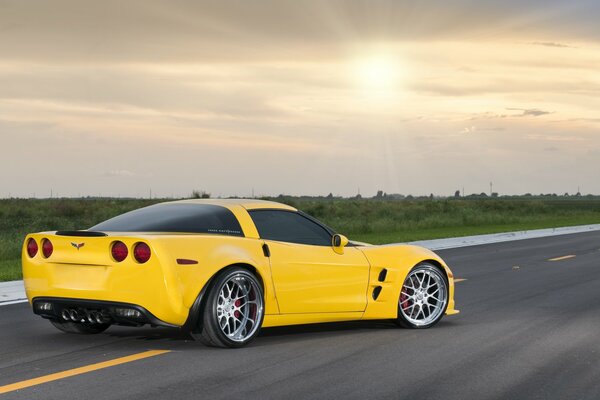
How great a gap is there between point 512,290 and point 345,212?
58.8m

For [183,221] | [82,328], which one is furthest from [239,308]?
[82,328]

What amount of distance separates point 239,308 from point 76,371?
1.70 metres

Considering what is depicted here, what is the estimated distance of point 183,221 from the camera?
949 centimetres

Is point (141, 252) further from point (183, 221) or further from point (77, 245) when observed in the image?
point (183, 221)

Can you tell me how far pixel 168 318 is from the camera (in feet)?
28.4

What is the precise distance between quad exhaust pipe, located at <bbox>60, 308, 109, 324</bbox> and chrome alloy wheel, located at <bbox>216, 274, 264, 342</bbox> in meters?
1.06

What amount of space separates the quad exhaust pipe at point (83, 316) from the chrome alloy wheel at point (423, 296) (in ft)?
11.0

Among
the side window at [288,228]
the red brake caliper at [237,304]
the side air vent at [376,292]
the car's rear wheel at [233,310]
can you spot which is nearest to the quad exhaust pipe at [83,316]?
the car's rear wheel at [233,310]

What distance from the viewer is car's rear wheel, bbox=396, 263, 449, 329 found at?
10.7 metres

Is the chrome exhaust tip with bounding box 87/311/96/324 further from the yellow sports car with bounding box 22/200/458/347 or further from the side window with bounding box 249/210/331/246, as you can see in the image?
the side window with bounding box 249/210/331/246

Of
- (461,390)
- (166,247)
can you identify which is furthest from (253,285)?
(461,390)

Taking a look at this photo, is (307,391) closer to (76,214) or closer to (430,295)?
(430,295)

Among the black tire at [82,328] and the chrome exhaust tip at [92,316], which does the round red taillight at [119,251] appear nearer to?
the chrome exhaust tip at [92,316]

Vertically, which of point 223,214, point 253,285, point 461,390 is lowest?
point 461,390
